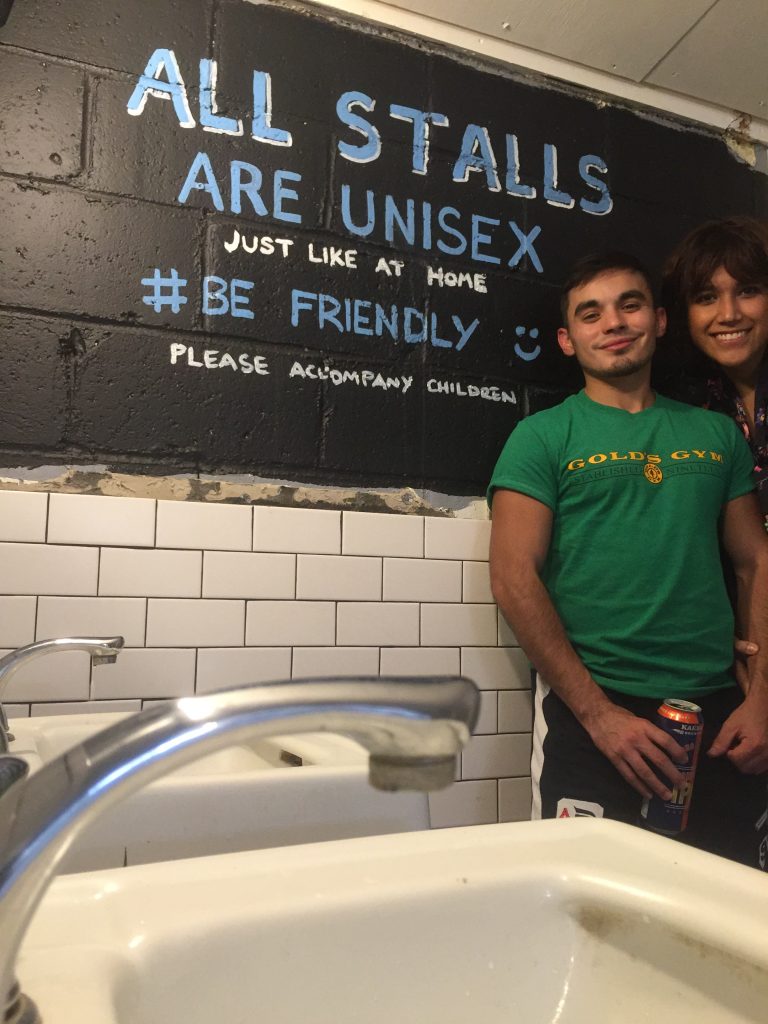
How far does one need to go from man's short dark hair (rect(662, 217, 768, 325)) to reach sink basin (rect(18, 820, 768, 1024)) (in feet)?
4.83

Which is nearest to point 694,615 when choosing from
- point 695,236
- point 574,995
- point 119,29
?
point 695,236

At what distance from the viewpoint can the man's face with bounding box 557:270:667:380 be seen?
1688mm

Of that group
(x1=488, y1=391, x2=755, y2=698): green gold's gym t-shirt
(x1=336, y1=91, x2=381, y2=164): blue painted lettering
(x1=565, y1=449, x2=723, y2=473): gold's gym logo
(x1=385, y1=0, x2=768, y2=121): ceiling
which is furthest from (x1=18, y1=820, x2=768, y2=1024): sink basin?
(x1=385, y1=0, x2=768, y2=121): ceiling

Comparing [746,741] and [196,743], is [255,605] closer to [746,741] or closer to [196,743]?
[746,741]

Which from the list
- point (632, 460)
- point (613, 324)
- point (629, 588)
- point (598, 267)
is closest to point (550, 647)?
point (629, 588)

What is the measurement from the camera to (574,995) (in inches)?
24.3

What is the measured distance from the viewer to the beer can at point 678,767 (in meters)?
1.39

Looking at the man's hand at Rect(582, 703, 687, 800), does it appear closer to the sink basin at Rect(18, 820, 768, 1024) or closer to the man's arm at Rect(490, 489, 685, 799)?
the man's arm at Rect(490, 489, 685, 799)

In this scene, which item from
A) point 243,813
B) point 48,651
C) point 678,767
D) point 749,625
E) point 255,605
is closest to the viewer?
point 243,813

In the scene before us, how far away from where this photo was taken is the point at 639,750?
1418 millimetres

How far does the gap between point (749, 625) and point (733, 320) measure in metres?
0.68

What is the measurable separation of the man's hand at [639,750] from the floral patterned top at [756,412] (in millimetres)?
582

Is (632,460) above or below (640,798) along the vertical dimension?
above

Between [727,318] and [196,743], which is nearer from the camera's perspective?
[196,743]
